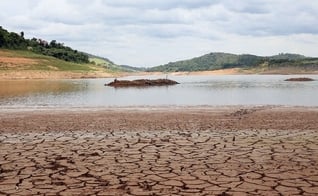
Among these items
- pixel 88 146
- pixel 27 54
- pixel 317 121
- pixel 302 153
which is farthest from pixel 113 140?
pixel 27 54

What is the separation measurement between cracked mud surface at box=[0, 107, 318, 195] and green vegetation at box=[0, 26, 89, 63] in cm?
10654

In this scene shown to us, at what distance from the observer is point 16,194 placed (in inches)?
258

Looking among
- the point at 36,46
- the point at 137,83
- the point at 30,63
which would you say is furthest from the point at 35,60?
the point at 137,83

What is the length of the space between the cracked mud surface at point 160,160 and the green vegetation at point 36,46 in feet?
350

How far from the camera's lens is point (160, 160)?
350 inches

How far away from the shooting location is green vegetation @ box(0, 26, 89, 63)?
114 metres

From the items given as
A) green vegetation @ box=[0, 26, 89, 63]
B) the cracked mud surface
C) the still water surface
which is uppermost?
green vegetation @ box=[0, 26, 89, 63]

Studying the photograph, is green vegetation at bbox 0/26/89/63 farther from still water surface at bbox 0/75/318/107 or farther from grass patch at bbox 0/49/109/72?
still water surface at bbox 0/75/318/107

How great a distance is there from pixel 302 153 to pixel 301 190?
10.1 ft

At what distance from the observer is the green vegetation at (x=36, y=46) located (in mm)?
113938

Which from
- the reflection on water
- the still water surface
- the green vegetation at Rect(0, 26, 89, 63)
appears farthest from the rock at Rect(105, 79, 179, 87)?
the green vegetation at Rect(0, 26, 89, 63)

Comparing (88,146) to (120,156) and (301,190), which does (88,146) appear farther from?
(301,190)

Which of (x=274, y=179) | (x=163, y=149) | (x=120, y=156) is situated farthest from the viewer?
(x=163, y=149)

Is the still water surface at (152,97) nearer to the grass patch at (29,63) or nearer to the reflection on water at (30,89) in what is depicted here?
the reflection on water at (30,89)
